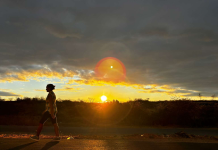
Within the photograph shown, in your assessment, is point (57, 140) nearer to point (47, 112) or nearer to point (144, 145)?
point (47, 112)

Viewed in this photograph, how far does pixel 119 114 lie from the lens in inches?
949

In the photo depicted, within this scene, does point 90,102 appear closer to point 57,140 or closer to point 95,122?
point 95,122

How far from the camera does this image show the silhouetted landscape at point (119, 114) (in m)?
22.0

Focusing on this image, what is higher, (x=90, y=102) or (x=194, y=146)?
(x=90, y=102)

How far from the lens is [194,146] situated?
741 cm

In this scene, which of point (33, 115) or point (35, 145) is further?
point (33, 115)

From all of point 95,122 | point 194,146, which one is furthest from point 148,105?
point 194,146

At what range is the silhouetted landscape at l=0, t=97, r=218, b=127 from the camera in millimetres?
21969

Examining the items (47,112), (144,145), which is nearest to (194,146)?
(144,145)

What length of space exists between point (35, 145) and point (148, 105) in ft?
76.4

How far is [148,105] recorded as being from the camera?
95.3 ft

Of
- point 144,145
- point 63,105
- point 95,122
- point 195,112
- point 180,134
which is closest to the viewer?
point 144,145

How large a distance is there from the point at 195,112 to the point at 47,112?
19.5 m

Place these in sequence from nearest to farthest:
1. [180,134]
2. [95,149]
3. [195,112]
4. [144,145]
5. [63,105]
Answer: [95,149] → [144,145] → [180,134] → [195,112] → [63,105]
